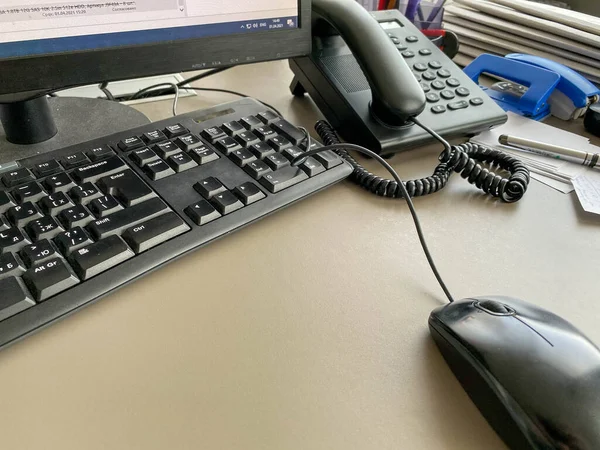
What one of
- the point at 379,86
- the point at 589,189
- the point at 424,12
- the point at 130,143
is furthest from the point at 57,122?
the point at 424,12

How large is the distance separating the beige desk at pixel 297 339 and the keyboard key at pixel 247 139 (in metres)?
0.08

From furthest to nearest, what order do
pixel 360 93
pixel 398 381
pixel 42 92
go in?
pixel 360 93
pixel 42 92
pixel 398 381

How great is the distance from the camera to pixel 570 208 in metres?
0.49

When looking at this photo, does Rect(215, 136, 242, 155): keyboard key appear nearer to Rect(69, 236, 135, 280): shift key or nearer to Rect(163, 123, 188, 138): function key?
Rect(163, 123, 188, 138): function key

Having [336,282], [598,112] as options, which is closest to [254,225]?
[336,282]

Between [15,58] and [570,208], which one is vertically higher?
[15,58]

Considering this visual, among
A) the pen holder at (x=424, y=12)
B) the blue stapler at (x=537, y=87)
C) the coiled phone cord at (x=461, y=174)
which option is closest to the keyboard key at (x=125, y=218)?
the coiled phone cord at (x=461, y=174)

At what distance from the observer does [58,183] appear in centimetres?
38

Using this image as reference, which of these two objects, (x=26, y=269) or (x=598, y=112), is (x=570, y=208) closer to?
(x=598, y=112)

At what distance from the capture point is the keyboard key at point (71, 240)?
33 cm

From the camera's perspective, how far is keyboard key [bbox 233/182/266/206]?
1.35 ft

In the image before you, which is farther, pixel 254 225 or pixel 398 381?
pixel 254 225

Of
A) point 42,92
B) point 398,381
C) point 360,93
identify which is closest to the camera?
point 398,381

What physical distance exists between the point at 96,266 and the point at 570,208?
1.46 ft
